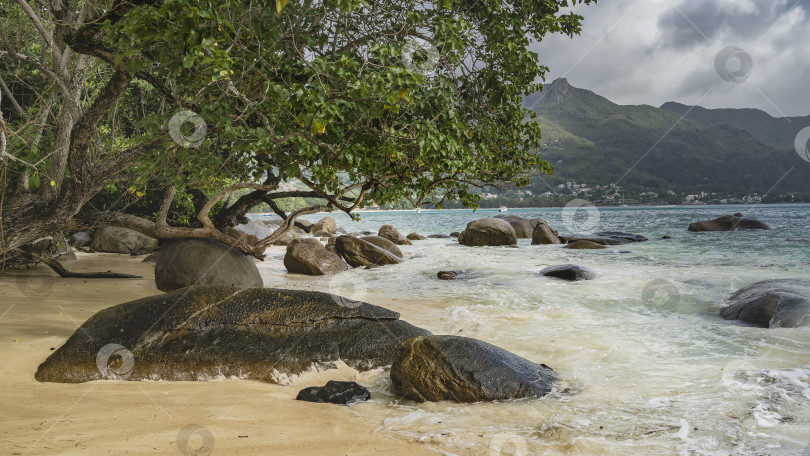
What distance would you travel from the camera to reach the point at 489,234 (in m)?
24.9

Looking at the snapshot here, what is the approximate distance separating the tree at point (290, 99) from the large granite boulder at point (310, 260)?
15.8ft

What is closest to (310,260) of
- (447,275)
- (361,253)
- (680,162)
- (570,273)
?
(361,253)

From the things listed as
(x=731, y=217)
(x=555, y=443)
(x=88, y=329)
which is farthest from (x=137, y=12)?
(x=731, y=217)

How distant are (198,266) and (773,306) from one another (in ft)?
32.7

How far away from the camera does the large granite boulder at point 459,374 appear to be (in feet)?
13.8

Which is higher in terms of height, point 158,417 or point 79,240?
point 158,417

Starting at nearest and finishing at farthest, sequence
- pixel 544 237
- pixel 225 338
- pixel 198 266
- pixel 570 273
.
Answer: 1. pixel 225 338
2. pixel 198 266
3. pixel 570 273
4. pixel 544 237

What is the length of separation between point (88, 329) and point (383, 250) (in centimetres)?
1276

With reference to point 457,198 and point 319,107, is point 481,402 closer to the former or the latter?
point 319,107

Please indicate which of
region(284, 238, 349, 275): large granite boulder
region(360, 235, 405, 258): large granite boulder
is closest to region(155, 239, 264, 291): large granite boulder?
region(284, 238, 349, 275): large granite boulder

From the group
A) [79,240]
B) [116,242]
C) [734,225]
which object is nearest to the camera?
[116,242]

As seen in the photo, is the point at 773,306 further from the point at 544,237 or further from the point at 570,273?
the point at 544,237

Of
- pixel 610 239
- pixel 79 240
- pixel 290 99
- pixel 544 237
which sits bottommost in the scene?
pixel 79 240

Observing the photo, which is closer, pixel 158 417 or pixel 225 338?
pixel 158 417
